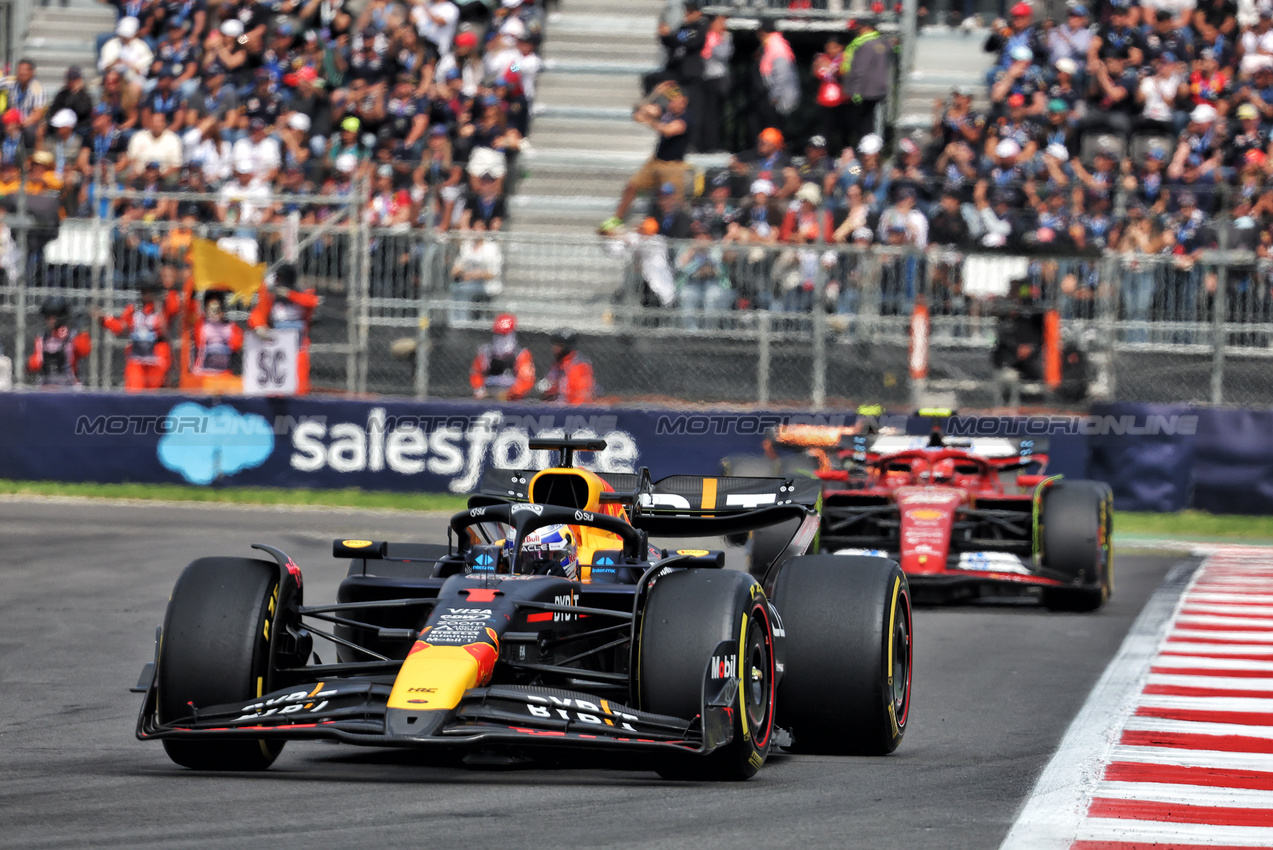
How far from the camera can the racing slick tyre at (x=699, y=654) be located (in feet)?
19.9

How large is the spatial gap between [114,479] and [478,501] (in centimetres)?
1321

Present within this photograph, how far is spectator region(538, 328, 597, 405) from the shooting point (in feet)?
65.6

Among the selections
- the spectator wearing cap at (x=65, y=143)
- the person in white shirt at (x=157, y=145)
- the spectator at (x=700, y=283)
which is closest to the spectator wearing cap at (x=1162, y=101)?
the spectator at (x=700, y=283)

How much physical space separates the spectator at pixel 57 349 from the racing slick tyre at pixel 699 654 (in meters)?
15.1

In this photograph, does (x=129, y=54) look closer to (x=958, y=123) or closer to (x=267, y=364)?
(x=267, y=364)

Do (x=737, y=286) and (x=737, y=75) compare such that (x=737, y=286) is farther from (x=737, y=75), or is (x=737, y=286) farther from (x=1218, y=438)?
(x=737, y=75)

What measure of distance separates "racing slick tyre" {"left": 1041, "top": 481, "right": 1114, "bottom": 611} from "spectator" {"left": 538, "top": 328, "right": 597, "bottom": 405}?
25.1 ft

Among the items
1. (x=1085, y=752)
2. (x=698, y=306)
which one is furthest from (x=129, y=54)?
(x=1085, y=752)

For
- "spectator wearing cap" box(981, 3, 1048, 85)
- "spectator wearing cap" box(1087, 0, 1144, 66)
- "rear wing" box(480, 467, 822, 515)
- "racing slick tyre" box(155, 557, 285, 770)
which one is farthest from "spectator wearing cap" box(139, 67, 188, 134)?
"racing slick tyre" box(155, 557, 285, 770)

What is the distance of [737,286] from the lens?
19797 millimetres

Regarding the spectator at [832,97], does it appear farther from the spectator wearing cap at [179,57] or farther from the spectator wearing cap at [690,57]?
the spectator wearing cap at [179,57]

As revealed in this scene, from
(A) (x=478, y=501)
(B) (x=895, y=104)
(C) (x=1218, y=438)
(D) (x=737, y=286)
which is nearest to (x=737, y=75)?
(B) (x=895, y=104)

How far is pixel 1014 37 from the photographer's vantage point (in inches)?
945

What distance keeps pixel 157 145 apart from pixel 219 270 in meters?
3.65
